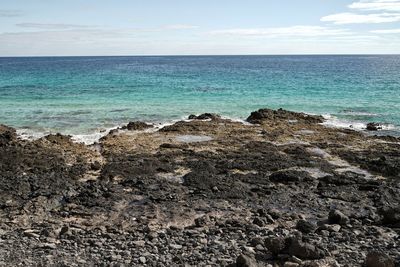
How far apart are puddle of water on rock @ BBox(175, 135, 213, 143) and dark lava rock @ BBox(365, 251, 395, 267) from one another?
15.5m

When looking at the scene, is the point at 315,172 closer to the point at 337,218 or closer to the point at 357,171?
the point at 357,171

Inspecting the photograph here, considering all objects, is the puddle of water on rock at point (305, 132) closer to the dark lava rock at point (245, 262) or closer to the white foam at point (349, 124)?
the white foam at point (349, 124)

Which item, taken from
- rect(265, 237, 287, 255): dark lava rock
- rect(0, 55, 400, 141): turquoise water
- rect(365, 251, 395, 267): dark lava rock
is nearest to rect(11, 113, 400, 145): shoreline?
rect(0, 55, 400, 141): turquoise water

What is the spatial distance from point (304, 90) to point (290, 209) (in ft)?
140

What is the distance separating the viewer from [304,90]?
5622 centimetres

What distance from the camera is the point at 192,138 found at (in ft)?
84.4

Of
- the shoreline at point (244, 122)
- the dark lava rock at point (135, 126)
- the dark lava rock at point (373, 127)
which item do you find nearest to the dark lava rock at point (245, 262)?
the shoreline at point (244, 122)

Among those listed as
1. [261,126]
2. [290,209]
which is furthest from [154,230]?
[261,126]

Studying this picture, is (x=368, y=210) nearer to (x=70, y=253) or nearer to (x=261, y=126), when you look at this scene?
(x=70, y=253)

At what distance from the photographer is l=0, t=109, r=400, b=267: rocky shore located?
1116 cm

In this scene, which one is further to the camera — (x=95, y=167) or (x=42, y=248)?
(x=95, y=167)

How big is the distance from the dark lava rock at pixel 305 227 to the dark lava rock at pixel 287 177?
196 inches

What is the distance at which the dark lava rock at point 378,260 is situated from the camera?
980 centimetres

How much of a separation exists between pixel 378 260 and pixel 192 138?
16.6 meters
